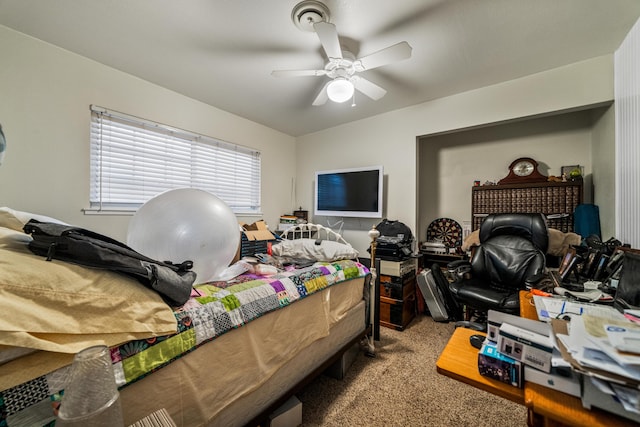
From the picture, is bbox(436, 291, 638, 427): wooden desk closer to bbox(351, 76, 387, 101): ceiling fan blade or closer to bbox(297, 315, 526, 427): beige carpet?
bbox(297, 315, 526, 427): beige carpet

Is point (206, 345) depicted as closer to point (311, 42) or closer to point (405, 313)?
point (311, 42)

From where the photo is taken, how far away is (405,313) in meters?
2.71

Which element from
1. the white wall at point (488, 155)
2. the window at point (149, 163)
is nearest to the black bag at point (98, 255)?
the window at point (149, 163)

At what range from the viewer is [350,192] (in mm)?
3395

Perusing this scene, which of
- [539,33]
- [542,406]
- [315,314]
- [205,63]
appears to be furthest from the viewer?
[205,63]

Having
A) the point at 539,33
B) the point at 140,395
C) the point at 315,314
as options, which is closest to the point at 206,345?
the point at 140,395

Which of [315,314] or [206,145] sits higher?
[206,145]

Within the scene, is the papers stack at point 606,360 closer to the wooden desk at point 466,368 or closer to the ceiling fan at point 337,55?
the wooden desk at point 466,368

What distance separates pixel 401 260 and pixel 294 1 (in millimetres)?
2394

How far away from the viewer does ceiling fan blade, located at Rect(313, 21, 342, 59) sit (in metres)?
1.45

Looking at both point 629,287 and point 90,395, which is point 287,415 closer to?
point 90,395

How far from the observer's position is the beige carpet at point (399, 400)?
4.86 ft

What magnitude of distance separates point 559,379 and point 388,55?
1.79 meters

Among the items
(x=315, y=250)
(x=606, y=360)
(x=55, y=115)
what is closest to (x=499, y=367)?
(x=606, y=360)
